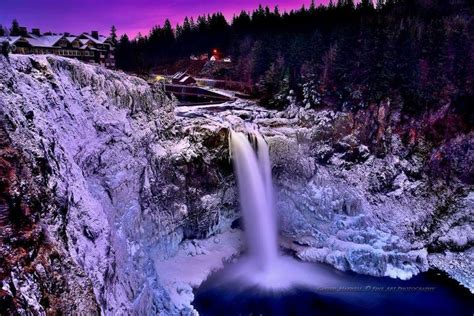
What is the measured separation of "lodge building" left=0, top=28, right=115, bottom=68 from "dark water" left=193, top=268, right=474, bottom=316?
81.6 feet

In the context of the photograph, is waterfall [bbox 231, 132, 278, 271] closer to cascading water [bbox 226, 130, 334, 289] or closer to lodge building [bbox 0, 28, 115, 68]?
cascading water [bbox 226, 130, 334, 289]

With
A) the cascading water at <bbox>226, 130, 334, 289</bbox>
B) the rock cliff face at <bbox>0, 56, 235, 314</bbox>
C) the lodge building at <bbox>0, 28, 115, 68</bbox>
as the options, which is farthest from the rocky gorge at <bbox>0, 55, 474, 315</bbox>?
the lodge building at <bbox>0, 28, 115, 68</bbox>

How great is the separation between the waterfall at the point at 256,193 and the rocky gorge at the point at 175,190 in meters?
0.95

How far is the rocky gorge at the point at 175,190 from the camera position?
35.1ft

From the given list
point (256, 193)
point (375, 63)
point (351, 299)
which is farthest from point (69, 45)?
point (351, 299)

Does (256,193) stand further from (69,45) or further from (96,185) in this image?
(69,45)

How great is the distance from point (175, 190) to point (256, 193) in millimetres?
6400

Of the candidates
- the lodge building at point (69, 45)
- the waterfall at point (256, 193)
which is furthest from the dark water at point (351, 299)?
the lodge building at point (69, 45)

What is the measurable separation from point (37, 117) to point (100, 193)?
4928 mm

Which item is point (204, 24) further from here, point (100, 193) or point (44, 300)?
point (44, 300)

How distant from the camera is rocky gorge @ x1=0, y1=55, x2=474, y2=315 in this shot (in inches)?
421

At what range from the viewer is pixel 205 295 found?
23562mm

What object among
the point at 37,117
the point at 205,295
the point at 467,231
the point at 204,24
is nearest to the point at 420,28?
the point at 467,231

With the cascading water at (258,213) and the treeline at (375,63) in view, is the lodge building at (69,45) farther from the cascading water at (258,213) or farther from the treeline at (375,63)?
the cascading water at (258,213)
